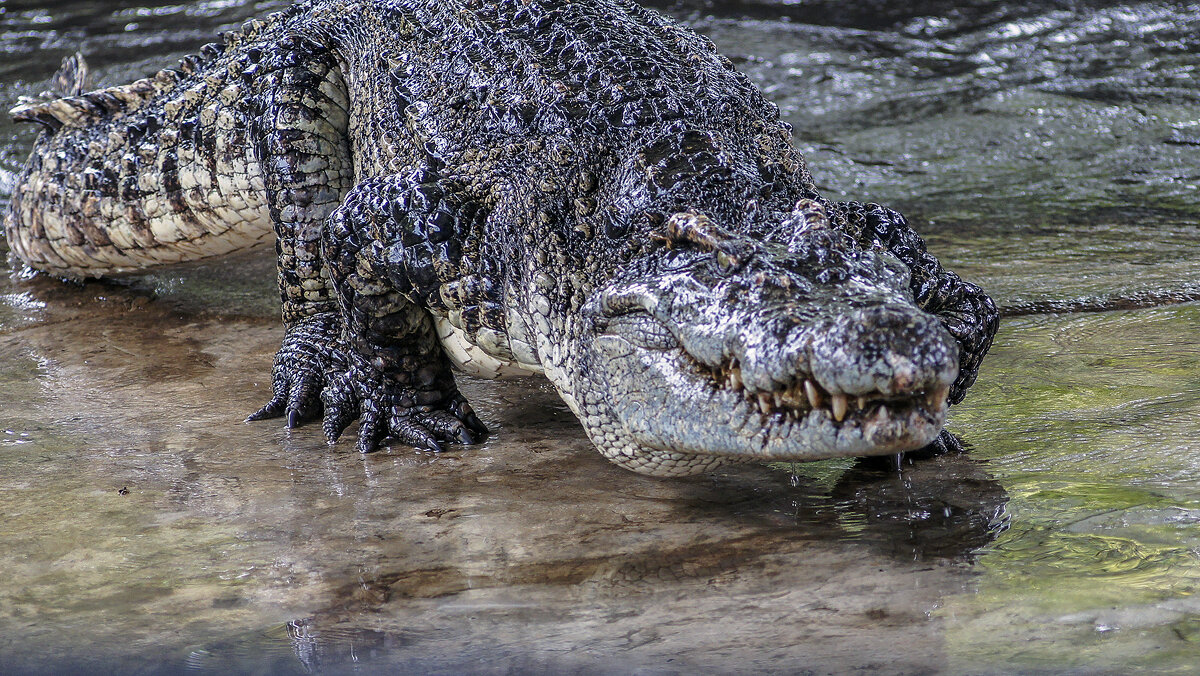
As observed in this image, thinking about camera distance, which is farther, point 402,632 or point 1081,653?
point 402,632

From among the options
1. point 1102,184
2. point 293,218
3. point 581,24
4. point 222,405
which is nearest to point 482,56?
point 581,24

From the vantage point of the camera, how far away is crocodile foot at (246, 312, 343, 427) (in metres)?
4.00

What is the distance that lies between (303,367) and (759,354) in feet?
7.26

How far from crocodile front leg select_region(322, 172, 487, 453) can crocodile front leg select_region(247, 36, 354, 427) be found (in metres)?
0.54

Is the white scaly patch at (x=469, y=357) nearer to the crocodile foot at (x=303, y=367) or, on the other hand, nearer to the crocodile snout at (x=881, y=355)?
the crocodile foot at (x=303, y=367)

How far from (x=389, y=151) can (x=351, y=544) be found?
5.67 feet

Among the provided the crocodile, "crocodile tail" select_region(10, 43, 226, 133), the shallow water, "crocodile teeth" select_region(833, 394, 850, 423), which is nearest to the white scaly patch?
the crocodile

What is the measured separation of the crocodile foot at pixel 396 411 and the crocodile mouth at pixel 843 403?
1.52 metres

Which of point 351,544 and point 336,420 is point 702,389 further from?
point 336,420

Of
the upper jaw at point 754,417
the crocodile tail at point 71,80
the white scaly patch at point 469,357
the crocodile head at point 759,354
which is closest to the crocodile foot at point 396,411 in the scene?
the white scaly patch at point 469,357

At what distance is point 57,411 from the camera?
13.3ft

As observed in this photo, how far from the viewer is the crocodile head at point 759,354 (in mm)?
2320

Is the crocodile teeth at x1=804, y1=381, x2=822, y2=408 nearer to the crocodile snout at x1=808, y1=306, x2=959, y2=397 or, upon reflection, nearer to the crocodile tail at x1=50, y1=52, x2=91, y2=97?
the crocodile snout at x1=808, y1=306, x2=959, y2=397

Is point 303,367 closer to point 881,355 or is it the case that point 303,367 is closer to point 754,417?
point 754,417
